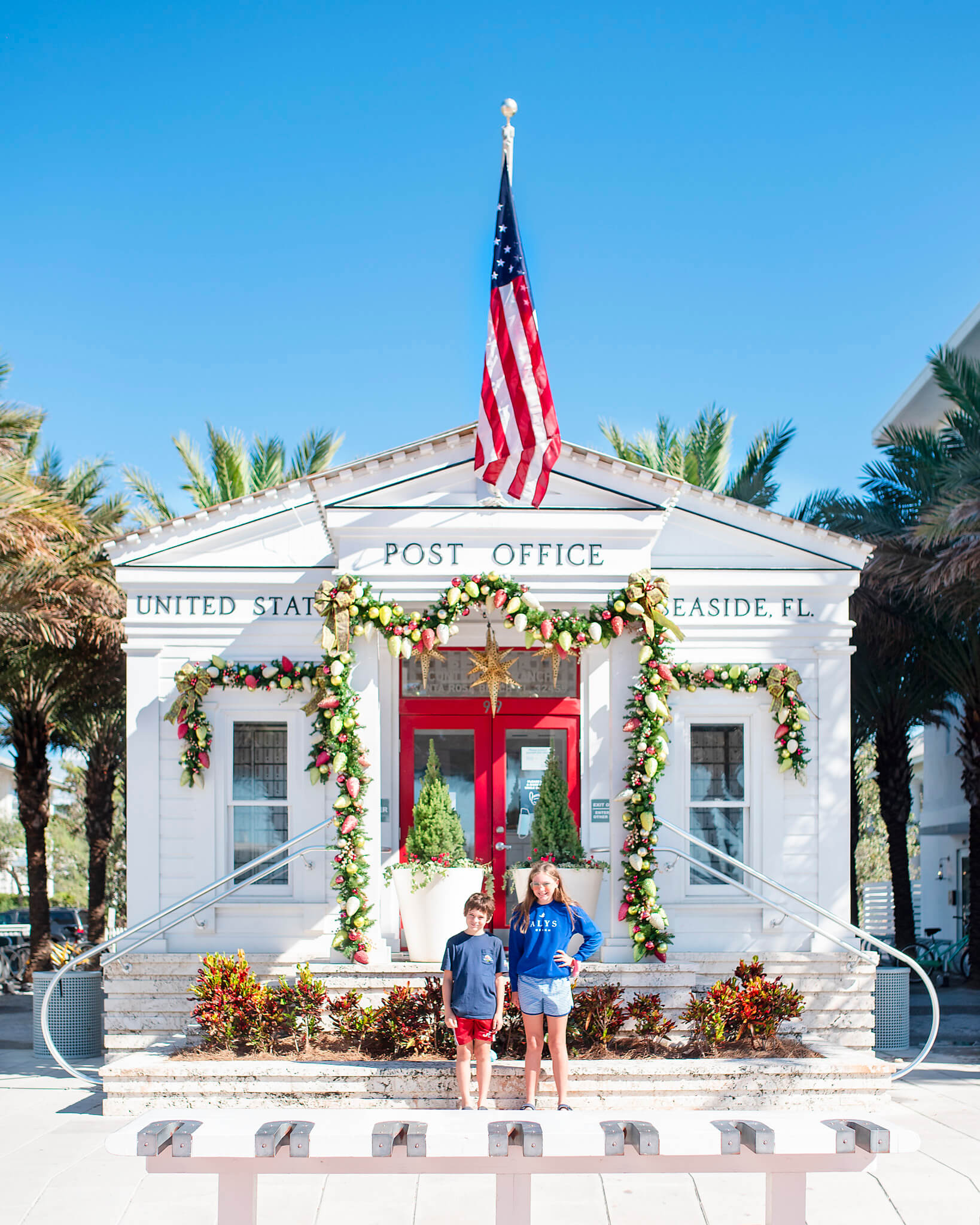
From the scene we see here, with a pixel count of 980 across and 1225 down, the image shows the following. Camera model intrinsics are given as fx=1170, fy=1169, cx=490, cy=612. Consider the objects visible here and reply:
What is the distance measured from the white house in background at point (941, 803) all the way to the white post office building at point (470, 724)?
454 inches

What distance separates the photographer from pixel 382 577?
10.6m

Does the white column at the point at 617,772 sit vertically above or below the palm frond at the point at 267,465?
below

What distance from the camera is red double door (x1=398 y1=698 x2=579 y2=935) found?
37.9 feet

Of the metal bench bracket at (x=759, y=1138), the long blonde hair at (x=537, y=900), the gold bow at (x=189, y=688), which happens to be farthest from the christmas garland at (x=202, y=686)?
the metal bench bracket at (x=759, y=1138)

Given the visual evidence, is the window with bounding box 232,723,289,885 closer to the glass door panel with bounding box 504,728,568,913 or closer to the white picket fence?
the glass door panel with bounding box 504,728,568,913

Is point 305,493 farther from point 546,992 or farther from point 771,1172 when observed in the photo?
point 771,1172

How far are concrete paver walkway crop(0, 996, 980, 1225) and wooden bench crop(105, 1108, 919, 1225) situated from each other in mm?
1206

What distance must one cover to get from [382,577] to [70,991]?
5444 millimetres

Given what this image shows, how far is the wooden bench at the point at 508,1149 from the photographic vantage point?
18.2 feet

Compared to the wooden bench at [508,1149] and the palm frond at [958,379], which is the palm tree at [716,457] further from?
the wooden bench at [508,1149]

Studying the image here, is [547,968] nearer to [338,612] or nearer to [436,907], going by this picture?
[436,907]

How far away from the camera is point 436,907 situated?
10164mm

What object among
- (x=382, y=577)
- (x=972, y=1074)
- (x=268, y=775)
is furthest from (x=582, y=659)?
(x=972, y=1074)

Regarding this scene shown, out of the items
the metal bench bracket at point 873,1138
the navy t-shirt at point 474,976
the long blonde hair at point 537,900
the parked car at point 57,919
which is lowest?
the parked car at point 57,919
